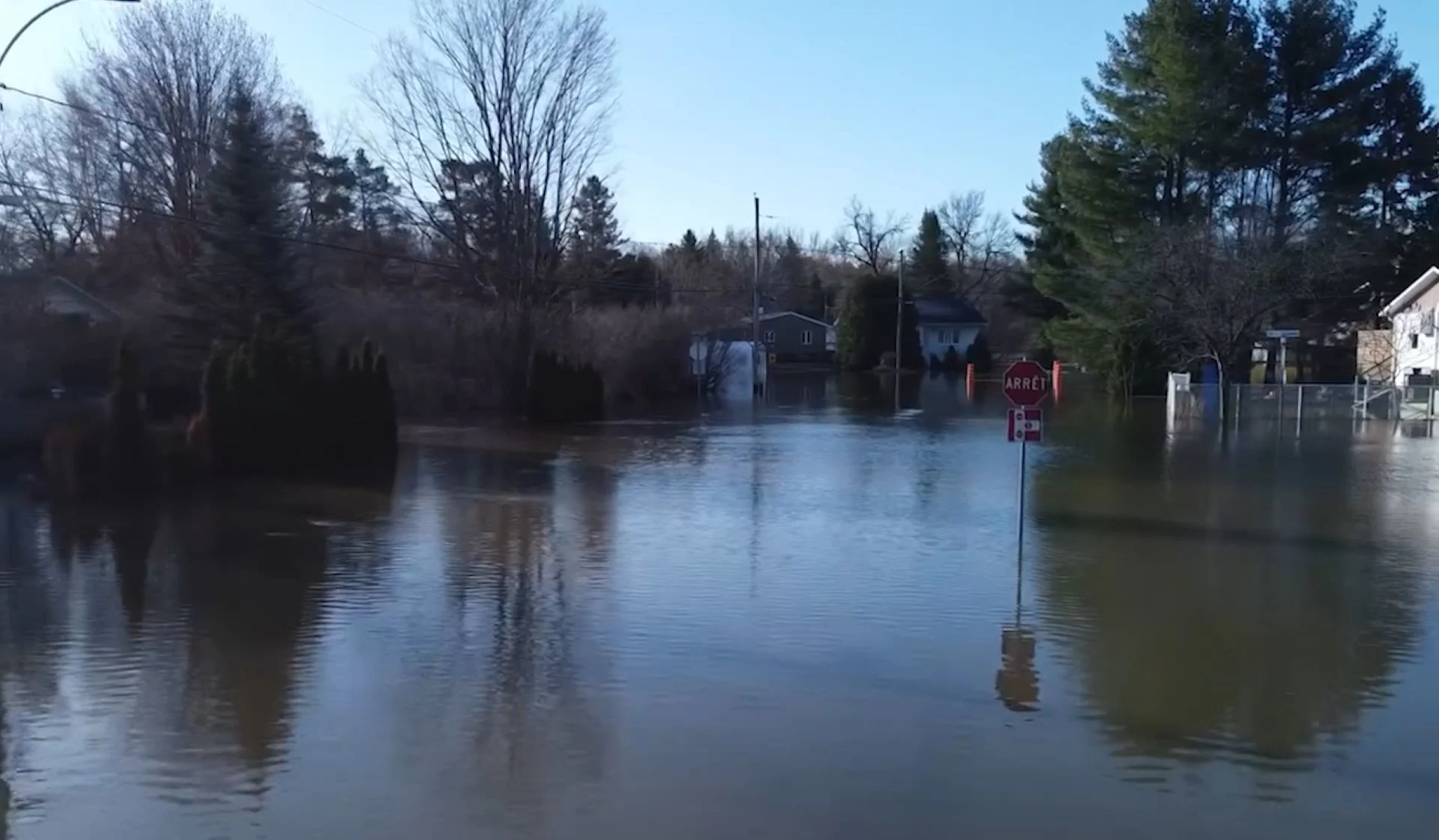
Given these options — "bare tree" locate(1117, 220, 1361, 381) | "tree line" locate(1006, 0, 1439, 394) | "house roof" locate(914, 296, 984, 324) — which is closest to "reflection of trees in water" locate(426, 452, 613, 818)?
"bare tree" locate(1117, 220, 1361, 381)

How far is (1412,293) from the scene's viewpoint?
46.0m

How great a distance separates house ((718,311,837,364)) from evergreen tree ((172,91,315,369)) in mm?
59377

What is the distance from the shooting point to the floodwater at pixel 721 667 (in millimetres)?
7297

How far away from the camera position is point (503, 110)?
45.2 metres

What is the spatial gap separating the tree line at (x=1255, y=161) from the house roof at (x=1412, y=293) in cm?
136

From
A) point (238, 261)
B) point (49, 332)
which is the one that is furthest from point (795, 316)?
point (49, 332)

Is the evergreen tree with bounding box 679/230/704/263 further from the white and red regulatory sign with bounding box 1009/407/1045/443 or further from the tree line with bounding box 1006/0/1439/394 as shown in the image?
the white and red regulatory sign with bounding box 1009/407/1045/443

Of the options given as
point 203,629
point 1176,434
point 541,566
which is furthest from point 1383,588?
point 1176,434

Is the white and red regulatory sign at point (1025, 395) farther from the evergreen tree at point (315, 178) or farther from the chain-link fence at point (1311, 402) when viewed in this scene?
the evergreen tree at point (315, 178)

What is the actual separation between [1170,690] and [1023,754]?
82.8 inches

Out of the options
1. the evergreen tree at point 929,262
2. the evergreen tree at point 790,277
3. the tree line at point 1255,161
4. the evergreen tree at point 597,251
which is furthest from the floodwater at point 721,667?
the evergreen tree at point 929,262

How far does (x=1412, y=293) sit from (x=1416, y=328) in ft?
4.36

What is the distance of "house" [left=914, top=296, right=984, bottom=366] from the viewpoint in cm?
9450

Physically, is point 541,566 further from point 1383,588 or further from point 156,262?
point 156,262
